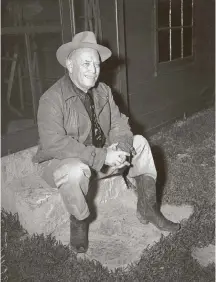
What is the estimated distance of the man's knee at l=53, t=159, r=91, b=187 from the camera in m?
3.10

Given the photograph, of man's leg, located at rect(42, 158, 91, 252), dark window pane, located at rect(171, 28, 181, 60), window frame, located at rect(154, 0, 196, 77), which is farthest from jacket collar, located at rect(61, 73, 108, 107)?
dark window pane, located at rect(171, 28, 181, 60)

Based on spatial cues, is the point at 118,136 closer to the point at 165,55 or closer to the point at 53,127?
the point at 53,127

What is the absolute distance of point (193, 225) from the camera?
11.9 ft

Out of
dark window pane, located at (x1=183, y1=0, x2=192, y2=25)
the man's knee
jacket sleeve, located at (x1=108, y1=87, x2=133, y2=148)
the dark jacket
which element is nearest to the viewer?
the man's knee

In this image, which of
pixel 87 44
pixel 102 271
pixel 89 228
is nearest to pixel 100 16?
pixel 87 44

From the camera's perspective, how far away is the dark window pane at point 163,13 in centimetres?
675

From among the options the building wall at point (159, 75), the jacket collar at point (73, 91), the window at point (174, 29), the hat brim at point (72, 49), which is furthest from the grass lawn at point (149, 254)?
the window at point (174, 29)

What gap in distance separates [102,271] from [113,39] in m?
3.65

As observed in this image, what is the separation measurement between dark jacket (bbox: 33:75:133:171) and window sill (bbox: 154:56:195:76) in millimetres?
3203

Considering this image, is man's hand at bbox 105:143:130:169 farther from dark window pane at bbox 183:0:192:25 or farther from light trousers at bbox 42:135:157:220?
dark window pane at bbox 183:0:192:25

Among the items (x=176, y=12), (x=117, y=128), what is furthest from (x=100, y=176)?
(x=176, y=12)

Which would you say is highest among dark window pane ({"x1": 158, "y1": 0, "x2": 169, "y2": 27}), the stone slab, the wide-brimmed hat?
dark window pane ({"x1": 158, "y1": 0, "x2": 169, "y2": 27})

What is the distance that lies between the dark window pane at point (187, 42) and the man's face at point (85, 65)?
15.3 ft

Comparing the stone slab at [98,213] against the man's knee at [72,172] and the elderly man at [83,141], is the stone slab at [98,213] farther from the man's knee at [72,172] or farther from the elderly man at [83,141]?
the man's knee at [72,172]
